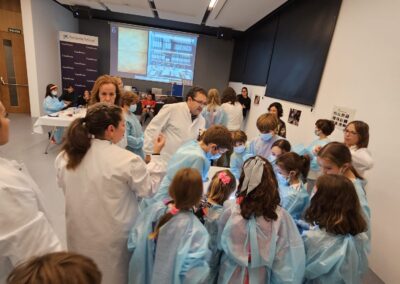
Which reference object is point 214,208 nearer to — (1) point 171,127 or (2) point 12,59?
(1) point 171,127

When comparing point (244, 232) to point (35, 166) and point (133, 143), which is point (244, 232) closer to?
point (133, 143)

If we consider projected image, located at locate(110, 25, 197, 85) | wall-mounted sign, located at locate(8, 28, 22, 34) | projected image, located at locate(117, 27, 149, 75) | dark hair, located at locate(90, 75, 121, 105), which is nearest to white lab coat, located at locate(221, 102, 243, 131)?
dark hair, located at locate(90, 75, 121, 105)

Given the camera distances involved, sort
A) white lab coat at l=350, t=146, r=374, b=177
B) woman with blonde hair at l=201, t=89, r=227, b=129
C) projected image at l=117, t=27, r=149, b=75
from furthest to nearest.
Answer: projected image at l=117, t=27, r=149, b=75
woman with blonde hair at l=201, t=89, r=227, b=129
white lab coat at l=350, t=146, r=374, b=177

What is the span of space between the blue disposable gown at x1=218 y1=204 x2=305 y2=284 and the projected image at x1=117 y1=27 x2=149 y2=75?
7.57m

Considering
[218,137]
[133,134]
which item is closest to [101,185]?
[218,137]

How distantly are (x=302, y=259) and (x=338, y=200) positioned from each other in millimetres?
354

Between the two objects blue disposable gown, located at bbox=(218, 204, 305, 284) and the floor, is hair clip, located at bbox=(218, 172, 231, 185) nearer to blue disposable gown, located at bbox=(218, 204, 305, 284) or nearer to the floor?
blue disposable gown, located at bbox=(218, 204, 305, 284)

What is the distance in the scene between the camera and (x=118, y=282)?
1.37 m

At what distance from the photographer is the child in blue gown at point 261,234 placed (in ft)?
3.82

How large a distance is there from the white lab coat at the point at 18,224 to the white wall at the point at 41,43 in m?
6.49

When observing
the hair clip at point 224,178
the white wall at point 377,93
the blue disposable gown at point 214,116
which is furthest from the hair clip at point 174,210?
the blue disposable gown at point 214,116

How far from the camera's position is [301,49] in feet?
12.8

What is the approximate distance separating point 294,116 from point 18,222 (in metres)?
3.92

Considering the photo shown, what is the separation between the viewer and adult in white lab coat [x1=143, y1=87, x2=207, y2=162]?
2.24 metres
